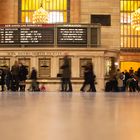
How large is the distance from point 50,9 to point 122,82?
14.9 metres

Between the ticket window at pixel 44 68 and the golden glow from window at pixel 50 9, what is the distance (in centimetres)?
1057

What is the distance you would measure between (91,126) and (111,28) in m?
31.0

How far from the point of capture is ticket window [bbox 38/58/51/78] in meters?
27.2

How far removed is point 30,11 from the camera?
37906 mm

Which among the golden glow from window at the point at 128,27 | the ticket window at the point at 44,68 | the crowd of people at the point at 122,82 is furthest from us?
the golden glow from window at the point at 128,27

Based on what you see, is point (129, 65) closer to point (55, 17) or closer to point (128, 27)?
point (128, 27)

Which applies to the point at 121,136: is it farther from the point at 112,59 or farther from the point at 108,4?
the point at 108,4

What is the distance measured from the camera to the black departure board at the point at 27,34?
27953 mm

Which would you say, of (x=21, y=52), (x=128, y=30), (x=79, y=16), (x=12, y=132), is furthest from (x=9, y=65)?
(x=12, y=132)

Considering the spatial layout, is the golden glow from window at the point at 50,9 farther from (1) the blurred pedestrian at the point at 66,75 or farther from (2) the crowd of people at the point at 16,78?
(1) the blurred pedestrian at the point at 66,75

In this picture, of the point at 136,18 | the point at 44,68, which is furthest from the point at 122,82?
the point at 136,18

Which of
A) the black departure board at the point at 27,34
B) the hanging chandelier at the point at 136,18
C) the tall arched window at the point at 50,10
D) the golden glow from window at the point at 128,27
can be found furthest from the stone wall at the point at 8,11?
Answer: the hanging chandelier at the point at 136,18

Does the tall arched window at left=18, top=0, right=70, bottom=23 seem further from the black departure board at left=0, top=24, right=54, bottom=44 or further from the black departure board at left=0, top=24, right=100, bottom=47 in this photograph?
the black departure board at left=0, top=24, right=100, bottom=47

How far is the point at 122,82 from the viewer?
2470 cm
